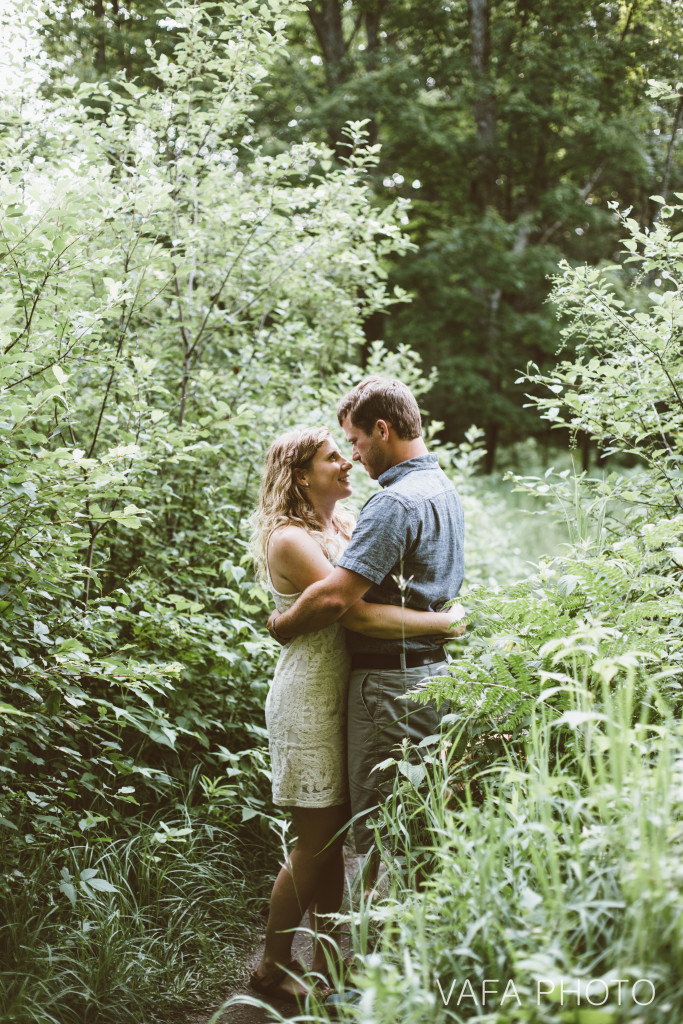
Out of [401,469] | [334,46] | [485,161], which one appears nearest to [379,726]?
[401,469]

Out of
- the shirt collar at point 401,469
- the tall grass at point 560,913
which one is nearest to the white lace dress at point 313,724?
the shirt collar at point 401,469

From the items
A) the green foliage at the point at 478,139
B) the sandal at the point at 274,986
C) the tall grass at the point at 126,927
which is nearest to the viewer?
the tall grass at the point at 126,927

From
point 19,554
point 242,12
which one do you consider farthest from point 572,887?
point 242,12

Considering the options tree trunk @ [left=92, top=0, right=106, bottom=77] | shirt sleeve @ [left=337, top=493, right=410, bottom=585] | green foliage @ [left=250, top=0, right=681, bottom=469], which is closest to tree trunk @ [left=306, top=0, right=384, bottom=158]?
green foliage @ [left=250, top=0, right=681, bottom=469]

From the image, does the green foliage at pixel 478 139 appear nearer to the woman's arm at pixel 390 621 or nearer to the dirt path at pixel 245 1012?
the woman's arm at pixel 390 621

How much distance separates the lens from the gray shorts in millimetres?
2709

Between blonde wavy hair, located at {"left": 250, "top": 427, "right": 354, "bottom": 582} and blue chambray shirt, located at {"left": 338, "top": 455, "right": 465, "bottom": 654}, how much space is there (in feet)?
1.08

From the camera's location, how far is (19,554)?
287 cm

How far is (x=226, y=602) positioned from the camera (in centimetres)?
491

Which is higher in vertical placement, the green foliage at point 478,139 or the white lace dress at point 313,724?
the green foliage at point 478,139

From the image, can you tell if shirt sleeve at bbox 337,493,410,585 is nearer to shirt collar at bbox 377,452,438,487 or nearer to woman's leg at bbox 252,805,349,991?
shirt collar at bbox 377,452,438,487

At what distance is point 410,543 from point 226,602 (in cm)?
243

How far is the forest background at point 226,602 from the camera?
1.78 m

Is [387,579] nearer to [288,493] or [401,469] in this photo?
[401,469]
